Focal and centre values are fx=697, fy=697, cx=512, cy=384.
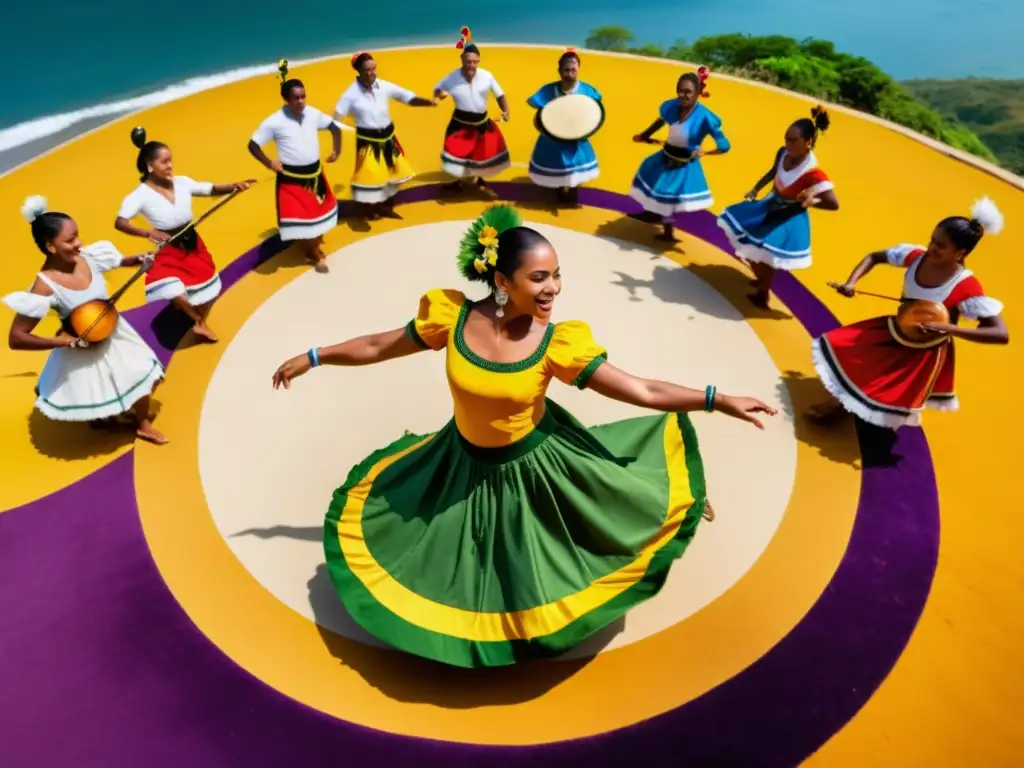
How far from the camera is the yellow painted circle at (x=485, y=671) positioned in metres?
3.53

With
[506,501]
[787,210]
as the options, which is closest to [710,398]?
[506,501]

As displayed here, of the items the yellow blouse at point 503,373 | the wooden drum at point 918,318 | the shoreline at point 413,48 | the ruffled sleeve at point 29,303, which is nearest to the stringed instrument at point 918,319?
the wooden drum at point 918,318

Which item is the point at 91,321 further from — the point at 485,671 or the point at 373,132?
the point at 373,132

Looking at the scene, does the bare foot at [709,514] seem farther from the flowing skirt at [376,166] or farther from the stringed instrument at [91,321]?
the flowing skirt at [376,166]

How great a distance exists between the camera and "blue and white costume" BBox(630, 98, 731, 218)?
637cm

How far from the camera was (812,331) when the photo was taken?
591cm

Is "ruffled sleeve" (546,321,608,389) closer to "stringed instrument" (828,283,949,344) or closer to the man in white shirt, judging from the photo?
"stringed instrument" (828,283,949,344)

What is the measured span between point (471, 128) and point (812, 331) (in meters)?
3.97

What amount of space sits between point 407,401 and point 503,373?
2315 mm

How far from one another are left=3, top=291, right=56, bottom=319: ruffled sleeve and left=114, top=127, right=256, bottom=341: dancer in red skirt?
0.94m

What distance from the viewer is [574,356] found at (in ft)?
10.4

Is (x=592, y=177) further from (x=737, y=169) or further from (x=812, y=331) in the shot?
(x=812, y=331)

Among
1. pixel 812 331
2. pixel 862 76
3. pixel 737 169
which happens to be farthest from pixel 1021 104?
pixel 812 331

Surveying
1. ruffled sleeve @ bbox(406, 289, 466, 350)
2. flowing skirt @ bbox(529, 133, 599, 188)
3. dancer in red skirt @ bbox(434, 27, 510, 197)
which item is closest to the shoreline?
flowing skirt @ bbox(529, 133, 599, 188)
